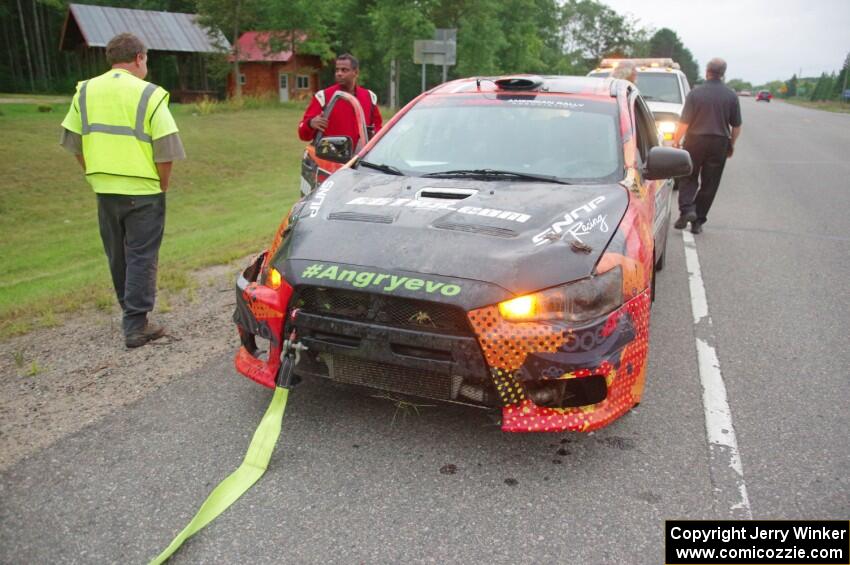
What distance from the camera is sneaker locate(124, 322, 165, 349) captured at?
4.69 m

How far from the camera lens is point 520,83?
496 centimetres

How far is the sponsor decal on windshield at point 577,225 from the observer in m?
3.29

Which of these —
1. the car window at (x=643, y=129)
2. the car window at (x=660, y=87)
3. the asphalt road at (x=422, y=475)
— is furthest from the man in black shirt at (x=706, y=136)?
the car window at (x=660, y=87)

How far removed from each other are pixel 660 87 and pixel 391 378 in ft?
40.0

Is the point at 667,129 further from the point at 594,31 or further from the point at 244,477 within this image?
the point at 594,31

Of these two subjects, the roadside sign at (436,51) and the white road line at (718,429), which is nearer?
the white road line at (718,429)

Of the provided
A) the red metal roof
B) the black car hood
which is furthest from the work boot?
the red metal roof

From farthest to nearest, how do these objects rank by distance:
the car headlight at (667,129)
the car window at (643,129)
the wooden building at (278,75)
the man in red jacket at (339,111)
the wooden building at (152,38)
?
1. the wooden building at (278,75)
2. the wooden building at (152,38)
3. the car headlight at (667,129)
4. the man in red jacket at (339,111)
5. the car window at (643,129)

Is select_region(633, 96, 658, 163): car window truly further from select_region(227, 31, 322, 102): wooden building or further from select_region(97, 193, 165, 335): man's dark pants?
select_region(227, 31, 322, 102): wooden building

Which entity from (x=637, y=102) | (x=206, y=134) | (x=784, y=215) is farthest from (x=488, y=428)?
(x=206, y=134)

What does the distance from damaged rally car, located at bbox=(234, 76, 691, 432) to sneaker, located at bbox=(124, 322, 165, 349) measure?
130 cm

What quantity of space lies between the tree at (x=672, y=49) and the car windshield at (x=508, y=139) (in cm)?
11788

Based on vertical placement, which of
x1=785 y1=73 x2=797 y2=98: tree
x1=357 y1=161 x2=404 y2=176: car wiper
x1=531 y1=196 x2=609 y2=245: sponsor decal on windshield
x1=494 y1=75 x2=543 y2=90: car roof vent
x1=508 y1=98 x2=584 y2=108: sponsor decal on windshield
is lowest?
x1=785 y1=73 x2=797 y2=98: tree

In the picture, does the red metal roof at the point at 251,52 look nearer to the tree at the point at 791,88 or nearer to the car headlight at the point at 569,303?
the car headlight at the point at 569,303
